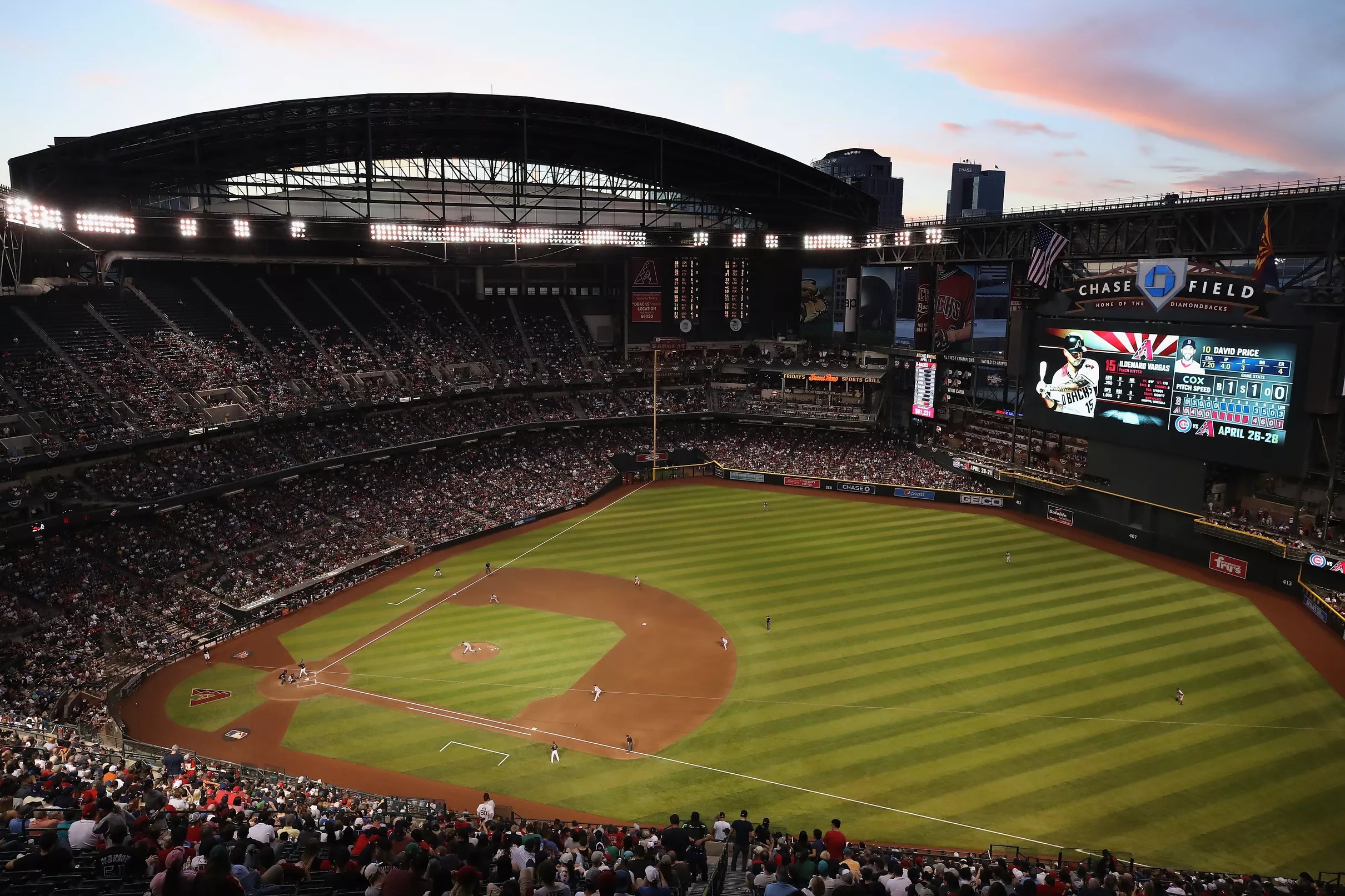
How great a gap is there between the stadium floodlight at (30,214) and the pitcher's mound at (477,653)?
19829 mm

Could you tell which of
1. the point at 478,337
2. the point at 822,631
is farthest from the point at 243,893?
the point at 478,337

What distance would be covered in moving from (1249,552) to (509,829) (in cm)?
3779

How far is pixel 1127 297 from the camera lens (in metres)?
43.3

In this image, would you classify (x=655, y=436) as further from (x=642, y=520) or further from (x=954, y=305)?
(x=954, y=305)

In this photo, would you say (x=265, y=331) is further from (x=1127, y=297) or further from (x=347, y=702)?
(x=1127, y=297)

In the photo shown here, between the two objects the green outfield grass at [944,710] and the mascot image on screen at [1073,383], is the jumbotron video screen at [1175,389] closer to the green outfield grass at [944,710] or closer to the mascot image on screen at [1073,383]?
the mascot image on screen at [1073,383]

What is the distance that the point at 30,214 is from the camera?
2659 centimetres

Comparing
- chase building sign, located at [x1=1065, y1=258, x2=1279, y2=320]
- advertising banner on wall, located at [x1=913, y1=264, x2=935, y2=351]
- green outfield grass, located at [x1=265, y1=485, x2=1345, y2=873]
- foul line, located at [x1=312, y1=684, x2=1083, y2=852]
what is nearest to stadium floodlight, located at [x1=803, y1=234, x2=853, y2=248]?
advertising banner on wall, located at [x1=913, y1=264, x2=935, y2=351]

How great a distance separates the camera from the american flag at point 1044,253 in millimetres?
46688

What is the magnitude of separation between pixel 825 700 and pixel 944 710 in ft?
12.7

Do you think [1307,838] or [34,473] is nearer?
[1307,838]

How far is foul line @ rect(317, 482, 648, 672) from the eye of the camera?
32.5 m

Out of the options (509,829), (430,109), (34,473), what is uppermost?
(430,109)

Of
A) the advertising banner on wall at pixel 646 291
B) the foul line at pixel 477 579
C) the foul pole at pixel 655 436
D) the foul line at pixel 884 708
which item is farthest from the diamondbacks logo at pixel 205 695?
the advertising banner on wall at pixel 646 291
